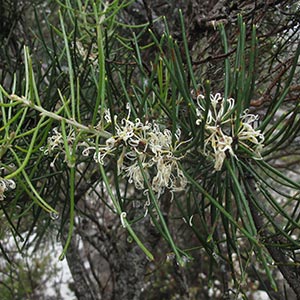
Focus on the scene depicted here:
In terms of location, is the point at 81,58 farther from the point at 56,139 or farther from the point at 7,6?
the point at 7,6

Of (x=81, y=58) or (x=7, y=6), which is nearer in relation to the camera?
(x=81, y=58)

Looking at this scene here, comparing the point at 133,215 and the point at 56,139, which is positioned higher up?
the point at 133,215

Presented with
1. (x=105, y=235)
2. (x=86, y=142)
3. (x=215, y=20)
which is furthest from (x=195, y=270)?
(x=86, y=142)

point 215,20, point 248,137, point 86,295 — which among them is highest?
point 215,20

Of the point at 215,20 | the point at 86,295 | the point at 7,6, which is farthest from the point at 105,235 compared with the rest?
the point at 215,20

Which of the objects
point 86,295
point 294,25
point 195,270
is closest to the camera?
point 294,25

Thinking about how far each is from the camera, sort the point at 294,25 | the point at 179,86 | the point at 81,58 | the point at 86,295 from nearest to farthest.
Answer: the point at 179,86, the point at 294,25, the point at 81,58, the point at 86,295

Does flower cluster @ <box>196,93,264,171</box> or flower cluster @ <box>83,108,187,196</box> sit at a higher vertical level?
flower cluster @ <box>83,108,187,196</box>

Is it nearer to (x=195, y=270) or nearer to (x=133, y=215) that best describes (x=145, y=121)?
(x=133, y=215)

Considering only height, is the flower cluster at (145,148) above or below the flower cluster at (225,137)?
above
